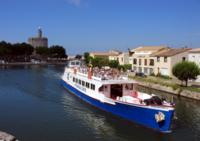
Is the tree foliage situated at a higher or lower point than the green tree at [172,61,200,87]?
higher

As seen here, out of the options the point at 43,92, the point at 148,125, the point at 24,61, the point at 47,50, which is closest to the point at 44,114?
the point at 148,125

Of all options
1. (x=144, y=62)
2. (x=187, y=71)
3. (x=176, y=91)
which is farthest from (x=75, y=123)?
(x=144, y=62)

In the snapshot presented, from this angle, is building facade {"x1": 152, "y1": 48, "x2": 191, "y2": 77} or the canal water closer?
the canal water

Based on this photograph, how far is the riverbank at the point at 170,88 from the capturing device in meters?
40.8

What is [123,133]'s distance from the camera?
24.5 metres

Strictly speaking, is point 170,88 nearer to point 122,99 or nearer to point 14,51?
point 122,99

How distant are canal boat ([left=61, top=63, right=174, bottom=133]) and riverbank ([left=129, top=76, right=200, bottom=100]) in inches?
477

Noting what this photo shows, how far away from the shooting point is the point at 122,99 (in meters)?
29.0

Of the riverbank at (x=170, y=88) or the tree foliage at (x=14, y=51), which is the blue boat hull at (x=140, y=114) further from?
the tree foliage at (x=14, y=51)

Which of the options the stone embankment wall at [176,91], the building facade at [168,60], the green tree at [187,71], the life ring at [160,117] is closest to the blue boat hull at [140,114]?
the life ring at [160,117]

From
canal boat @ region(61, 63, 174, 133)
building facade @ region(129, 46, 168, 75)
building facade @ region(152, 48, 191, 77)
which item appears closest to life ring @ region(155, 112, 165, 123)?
canal boat @ region(61, 63, 174, 133)

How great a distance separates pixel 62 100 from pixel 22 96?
23.8 feet

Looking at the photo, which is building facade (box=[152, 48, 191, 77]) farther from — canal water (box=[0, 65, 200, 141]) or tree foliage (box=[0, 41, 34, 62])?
tree foliage (box=[0, 41, 34, 62])

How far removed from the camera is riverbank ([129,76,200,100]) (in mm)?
40750
